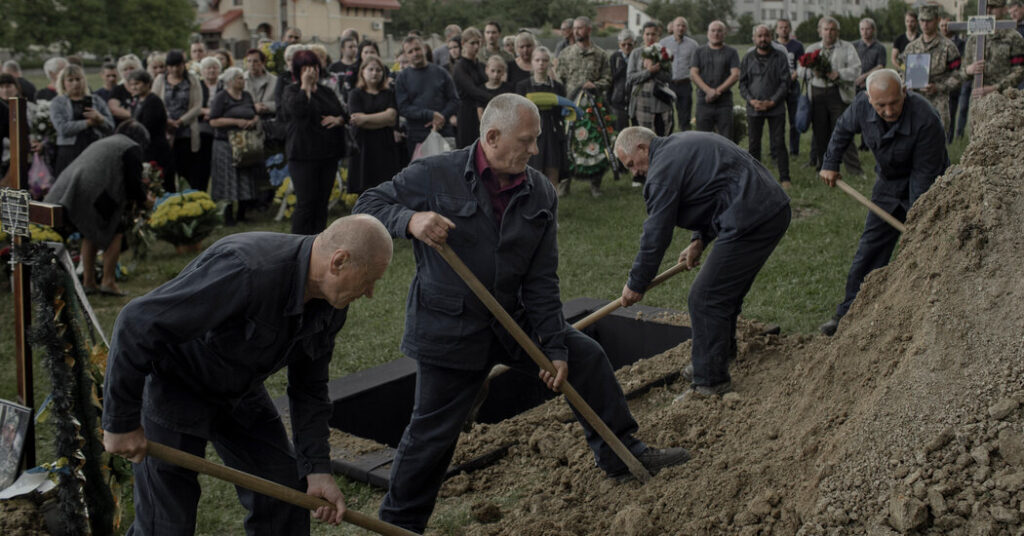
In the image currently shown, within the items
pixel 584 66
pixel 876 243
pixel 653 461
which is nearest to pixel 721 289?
pixel 653 461

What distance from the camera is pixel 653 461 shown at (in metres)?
5.18

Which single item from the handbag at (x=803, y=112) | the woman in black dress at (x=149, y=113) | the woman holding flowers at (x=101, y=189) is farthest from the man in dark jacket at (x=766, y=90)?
the woman holding flowers at (x=101, y=189)

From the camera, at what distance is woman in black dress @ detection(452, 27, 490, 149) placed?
463 inches

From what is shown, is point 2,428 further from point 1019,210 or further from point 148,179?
point 148,179

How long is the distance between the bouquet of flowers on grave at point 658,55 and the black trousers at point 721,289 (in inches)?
291

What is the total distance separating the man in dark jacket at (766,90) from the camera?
1280cm

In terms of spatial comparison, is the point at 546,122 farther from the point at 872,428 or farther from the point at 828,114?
the point at 872,428

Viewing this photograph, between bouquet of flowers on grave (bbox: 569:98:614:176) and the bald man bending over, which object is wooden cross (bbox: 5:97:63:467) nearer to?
the bald man bending over

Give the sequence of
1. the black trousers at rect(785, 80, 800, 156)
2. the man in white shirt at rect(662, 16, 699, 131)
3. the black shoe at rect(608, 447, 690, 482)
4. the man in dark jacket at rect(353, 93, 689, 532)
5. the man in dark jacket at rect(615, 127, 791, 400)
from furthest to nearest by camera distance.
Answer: the black trousers at rect(785, 80, 800, 156) → the man in white shirt at rect(662, 16, 699, 131) → the man in dark jacket at rect(615, 127, 791, 400) → the black shoe at rect(608, 447, 690, 482) → the man in dark jacket at rect(353, 93, 689, 532)

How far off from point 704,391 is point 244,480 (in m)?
3.59

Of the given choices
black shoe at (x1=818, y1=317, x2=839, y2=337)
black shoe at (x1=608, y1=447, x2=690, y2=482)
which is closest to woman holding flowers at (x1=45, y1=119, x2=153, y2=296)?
black shoe at (x1=608, y1=447, x2=690, y2=482)

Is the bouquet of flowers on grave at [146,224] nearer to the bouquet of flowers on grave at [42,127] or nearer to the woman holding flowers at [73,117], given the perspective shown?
the woman holding flowers at [73,117]

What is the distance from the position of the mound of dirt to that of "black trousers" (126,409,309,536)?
123 centimetres

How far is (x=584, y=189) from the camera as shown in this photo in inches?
556
